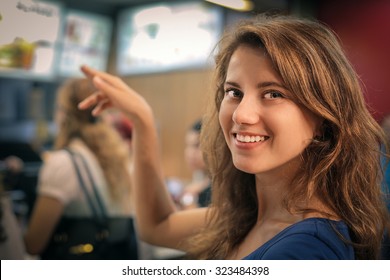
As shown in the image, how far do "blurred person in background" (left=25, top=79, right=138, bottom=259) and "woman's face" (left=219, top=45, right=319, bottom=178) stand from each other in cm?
87

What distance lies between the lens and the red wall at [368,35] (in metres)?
1.26

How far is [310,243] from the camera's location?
76 centimetres

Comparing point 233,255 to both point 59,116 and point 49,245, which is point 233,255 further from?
point 59,116

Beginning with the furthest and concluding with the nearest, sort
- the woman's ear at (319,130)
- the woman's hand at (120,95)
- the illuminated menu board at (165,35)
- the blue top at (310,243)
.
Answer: the illuminated menu board at (165,35) < the woman's hand at (120,95) < the woman's ear at (319,130) < the blue top at (310,243)

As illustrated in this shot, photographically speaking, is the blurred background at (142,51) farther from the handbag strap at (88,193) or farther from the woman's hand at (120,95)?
the handbag strap at (88,193)

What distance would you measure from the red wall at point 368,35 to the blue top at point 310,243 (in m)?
0.56

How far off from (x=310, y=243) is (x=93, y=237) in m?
0.96

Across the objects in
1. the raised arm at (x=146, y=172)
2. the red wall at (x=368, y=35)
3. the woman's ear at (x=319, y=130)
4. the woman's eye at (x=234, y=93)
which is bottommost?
the raised arm at (x=146, y=172)

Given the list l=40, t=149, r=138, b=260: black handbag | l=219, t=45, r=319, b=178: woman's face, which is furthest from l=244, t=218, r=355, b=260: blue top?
l=40, t=149, r=138, b=260: black handbag

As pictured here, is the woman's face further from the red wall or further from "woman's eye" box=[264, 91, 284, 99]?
the red wall

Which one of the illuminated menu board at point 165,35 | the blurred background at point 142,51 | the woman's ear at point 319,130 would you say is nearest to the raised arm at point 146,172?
the blurred background at point 142,51

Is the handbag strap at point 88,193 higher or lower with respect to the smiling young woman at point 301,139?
lower

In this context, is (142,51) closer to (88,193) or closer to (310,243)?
(88,193)

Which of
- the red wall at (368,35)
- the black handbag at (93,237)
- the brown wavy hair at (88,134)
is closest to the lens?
the red wall at (368,35)
